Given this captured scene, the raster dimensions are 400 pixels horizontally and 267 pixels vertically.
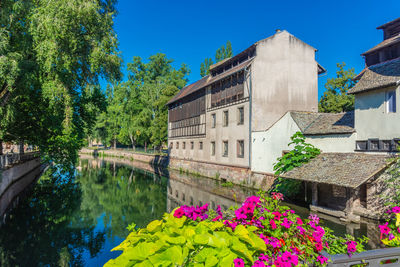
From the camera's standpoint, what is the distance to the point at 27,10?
1242 cm

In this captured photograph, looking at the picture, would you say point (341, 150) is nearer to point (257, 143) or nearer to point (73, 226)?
point (257, 143)

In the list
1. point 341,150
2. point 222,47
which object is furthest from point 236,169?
point 222,47

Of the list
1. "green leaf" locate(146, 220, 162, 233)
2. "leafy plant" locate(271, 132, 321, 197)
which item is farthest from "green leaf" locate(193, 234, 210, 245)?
"leafy plant" locate(271, 132, 321, 197)

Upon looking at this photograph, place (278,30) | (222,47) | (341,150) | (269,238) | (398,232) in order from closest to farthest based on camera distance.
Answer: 1. (269,238)
2. (398,232)
3. (341,150)
4. (278,30)
5. (222,47)

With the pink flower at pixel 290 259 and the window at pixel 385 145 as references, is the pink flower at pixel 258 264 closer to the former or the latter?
the pink flower at pixel 290 259

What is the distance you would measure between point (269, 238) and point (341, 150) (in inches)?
565

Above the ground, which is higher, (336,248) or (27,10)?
(27,10)

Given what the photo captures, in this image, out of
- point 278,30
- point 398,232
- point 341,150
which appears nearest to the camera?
point 398,232

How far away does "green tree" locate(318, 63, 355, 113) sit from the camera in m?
26.8

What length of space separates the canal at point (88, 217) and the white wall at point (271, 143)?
231 cm

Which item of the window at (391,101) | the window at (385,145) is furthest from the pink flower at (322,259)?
the window at (391,101)

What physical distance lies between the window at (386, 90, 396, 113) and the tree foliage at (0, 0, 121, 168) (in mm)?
13551

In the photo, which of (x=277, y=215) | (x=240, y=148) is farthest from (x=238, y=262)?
(x=240, y=148)

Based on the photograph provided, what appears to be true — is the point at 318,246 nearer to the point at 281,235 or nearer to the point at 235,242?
the point at 281,235
